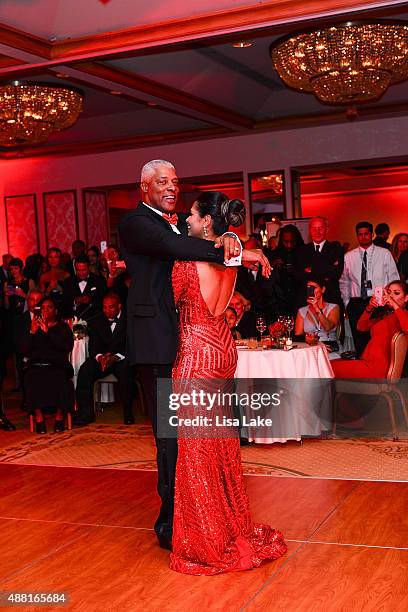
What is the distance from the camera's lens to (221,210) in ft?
11.1

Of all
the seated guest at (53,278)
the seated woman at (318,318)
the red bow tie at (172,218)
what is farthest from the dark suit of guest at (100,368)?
the red bow tie at (172,218)

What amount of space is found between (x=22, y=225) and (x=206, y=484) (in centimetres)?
1075

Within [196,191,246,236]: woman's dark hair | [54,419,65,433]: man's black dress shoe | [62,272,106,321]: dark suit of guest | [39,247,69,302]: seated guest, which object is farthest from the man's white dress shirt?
[196,191,246,236]: woman's dark hair

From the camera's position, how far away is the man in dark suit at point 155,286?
345cm

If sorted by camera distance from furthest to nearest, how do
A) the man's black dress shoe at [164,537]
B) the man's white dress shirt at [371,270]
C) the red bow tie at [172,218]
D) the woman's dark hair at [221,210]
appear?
the man's white dress shirt at [371,270], the man's black dress shoe at [164,537], the red bow tie at [172,218], the woman's dark hair at [221,210]

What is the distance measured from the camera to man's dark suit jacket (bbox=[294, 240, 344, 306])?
7.62m

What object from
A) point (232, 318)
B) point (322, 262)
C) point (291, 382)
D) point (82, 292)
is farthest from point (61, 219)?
point (291, 382)

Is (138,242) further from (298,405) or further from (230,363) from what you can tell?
(298,405)

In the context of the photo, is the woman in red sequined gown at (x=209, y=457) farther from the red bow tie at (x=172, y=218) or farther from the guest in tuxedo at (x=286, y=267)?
the guest in tuxedo at (x=286, y=267)

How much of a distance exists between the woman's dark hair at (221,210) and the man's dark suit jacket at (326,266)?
13.8ft

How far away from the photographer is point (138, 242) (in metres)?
3.48

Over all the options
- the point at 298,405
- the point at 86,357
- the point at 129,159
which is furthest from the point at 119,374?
the point at 129,159

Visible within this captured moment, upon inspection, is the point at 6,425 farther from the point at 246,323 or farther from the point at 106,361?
the point at 246,323

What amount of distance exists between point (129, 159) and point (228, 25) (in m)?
6.82
